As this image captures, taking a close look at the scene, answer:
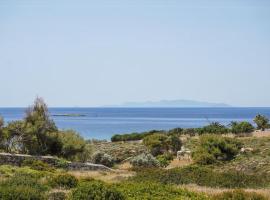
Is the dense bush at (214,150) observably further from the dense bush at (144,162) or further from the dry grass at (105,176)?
the dry grass at (105,176)

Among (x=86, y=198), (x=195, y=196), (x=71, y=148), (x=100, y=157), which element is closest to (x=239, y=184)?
(x=195, y=196)

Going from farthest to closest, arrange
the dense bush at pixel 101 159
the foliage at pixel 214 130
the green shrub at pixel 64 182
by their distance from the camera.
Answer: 1. the foliage at pixel 214 130
2. the dense bush at pixel 101 159
3. the green shrub at pixel 64 182

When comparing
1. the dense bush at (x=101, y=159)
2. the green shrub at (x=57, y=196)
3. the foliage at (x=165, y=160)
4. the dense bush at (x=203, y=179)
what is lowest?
the foliage at (x=165, y=160)

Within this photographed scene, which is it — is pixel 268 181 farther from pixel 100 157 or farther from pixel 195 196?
pixel 100 157

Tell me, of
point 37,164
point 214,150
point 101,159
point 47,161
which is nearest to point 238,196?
point 37,164

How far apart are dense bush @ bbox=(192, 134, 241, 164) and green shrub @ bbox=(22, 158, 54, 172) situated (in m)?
15.9

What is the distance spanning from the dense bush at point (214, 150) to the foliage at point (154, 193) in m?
22.9

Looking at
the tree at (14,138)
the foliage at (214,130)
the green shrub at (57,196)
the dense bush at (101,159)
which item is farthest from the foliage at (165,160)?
the green shrub at (57,196)

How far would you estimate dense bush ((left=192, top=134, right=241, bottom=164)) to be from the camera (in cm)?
3712

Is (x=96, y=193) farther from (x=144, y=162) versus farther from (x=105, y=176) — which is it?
(x=144, y=162)

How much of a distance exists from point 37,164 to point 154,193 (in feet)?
38.8

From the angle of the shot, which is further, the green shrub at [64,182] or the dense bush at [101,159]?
the dense bush at [101,159]

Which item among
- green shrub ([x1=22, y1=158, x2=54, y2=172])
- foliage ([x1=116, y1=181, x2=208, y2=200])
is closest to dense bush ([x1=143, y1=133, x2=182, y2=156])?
green shrub ([x1=22, y1=158, x2=54, y2=172])

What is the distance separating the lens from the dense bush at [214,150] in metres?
37.1
